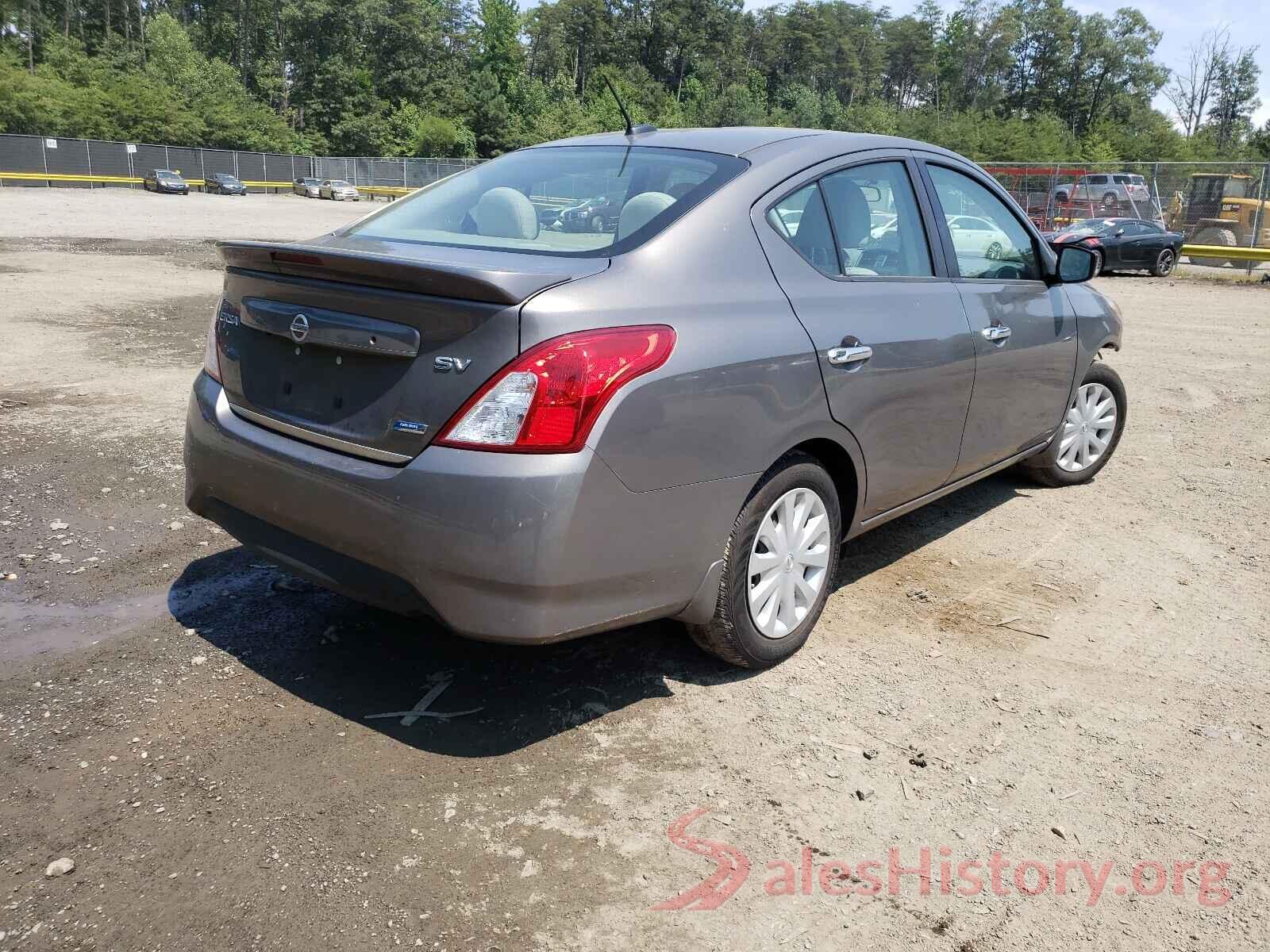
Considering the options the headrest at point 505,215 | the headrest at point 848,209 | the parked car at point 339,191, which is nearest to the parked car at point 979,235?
the headrest at point 848,209

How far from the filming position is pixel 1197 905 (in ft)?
7.97

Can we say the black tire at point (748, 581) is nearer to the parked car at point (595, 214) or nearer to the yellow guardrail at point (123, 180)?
the parked car at point (595, 214)

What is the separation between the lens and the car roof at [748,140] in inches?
142

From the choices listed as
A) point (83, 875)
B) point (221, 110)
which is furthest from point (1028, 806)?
point (221, 110)

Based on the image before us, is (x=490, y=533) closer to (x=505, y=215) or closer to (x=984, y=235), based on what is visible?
(x=505, y=215)

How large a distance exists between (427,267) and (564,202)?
961mm

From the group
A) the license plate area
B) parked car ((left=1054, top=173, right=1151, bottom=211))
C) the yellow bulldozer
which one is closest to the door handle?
the license plate area

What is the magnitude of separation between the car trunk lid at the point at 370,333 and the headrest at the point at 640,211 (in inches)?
10.4

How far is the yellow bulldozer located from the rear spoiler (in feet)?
81.5

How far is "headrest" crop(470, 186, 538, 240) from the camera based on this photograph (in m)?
3.41

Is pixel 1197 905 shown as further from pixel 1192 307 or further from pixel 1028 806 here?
pixel 1192 307

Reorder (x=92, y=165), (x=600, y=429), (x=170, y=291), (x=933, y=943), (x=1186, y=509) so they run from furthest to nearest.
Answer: (x=92, y=165) → (x=170, y=291) → (x=1186, y=509) → (x=600, y=429) → (x=933, y=943)

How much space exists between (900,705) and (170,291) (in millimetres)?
11523

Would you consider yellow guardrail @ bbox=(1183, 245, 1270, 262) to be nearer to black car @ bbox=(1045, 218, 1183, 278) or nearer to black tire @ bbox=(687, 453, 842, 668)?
black car @ bbox=(1045, 218, 1183, 278)
